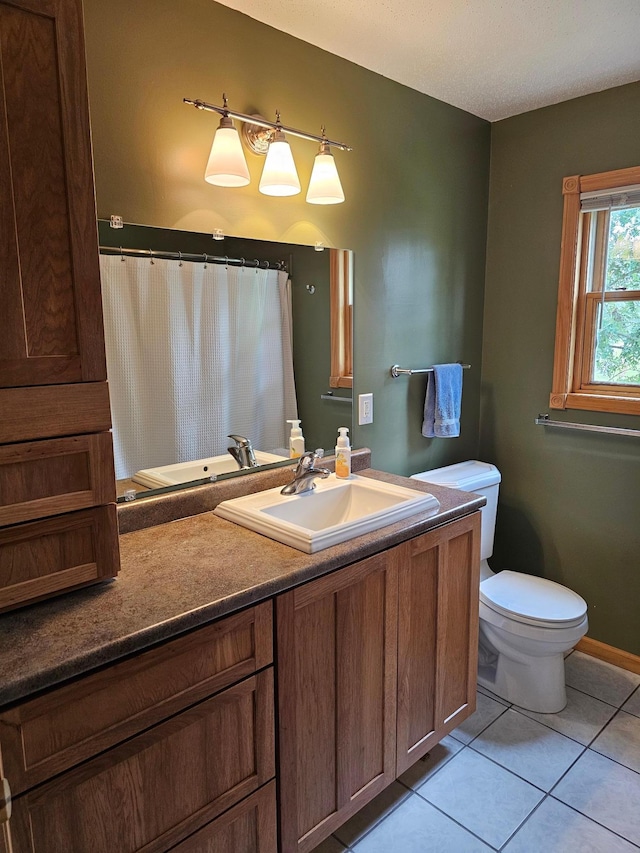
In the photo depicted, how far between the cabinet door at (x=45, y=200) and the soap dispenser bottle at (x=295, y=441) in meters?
0.97

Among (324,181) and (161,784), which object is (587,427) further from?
(161,784)

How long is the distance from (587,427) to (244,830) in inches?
77.3

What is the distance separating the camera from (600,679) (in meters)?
2.34

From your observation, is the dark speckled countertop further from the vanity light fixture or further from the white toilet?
the vanity light fixture

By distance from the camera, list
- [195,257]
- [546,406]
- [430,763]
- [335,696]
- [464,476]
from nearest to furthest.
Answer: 1. [335,696]
2. [195,257]
3. [430,763]
4. [464,476]
5. [546,406]

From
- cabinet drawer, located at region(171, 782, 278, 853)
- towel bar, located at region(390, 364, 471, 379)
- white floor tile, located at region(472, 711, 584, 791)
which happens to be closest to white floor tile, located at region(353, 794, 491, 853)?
Answer: white floor tile, located at region(472, 711, 584, 791)

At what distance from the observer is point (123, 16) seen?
141cm

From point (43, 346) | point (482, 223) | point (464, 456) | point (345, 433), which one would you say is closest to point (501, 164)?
point (482, 223)

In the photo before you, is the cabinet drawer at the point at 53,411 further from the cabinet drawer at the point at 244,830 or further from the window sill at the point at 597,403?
the window sill at the point at 597,403

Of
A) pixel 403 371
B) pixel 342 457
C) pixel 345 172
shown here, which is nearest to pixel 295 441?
pixel 342 457

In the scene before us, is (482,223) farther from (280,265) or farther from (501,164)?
(280,265)

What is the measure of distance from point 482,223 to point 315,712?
7.26ft

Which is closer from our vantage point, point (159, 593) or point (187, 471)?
point (159, 593)

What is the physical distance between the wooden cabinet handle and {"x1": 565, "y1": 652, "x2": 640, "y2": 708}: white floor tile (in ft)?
7.05
